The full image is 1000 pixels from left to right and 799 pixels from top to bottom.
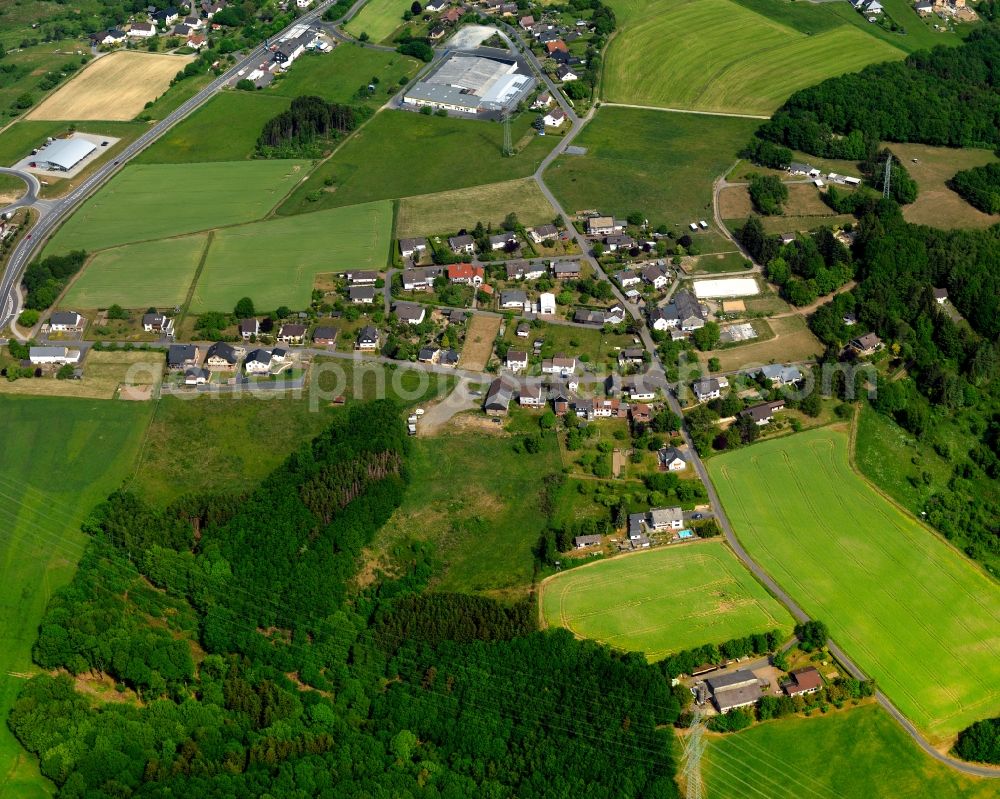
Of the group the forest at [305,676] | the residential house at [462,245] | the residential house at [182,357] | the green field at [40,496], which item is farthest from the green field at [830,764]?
the residential house at [462,245]

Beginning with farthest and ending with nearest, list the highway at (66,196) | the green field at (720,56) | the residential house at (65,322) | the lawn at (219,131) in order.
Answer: the green field at (720,56) < the lawn at (219,131) < the highway at (66,196) < the residential house at (65,322)

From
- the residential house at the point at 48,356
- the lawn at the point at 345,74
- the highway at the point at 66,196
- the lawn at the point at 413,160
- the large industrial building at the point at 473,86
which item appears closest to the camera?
the residential house at the point at 48,356

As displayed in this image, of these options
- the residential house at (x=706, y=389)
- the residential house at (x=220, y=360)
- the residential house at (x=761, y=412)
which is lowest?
the residential house at (x=761, y=412)

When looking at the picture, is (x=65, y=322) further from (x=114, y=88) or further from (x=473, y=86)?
(x=473, y=86)

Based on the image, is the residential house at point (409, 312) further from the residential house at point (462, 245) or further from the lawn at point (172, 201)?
the lawn at point (172, 201)

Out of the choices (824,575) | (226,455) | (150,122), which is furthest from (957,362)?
(150,122)

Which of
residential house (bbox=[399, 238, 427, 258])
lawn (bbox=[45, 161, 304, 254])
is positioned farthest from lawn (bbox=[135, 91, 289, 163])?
residential house (bbox=[399, 238, 427, 258])

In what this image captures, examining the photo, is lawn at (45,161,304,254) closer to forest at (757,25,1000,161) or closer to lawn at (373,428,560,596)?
lawn at (373,428,560,596)
